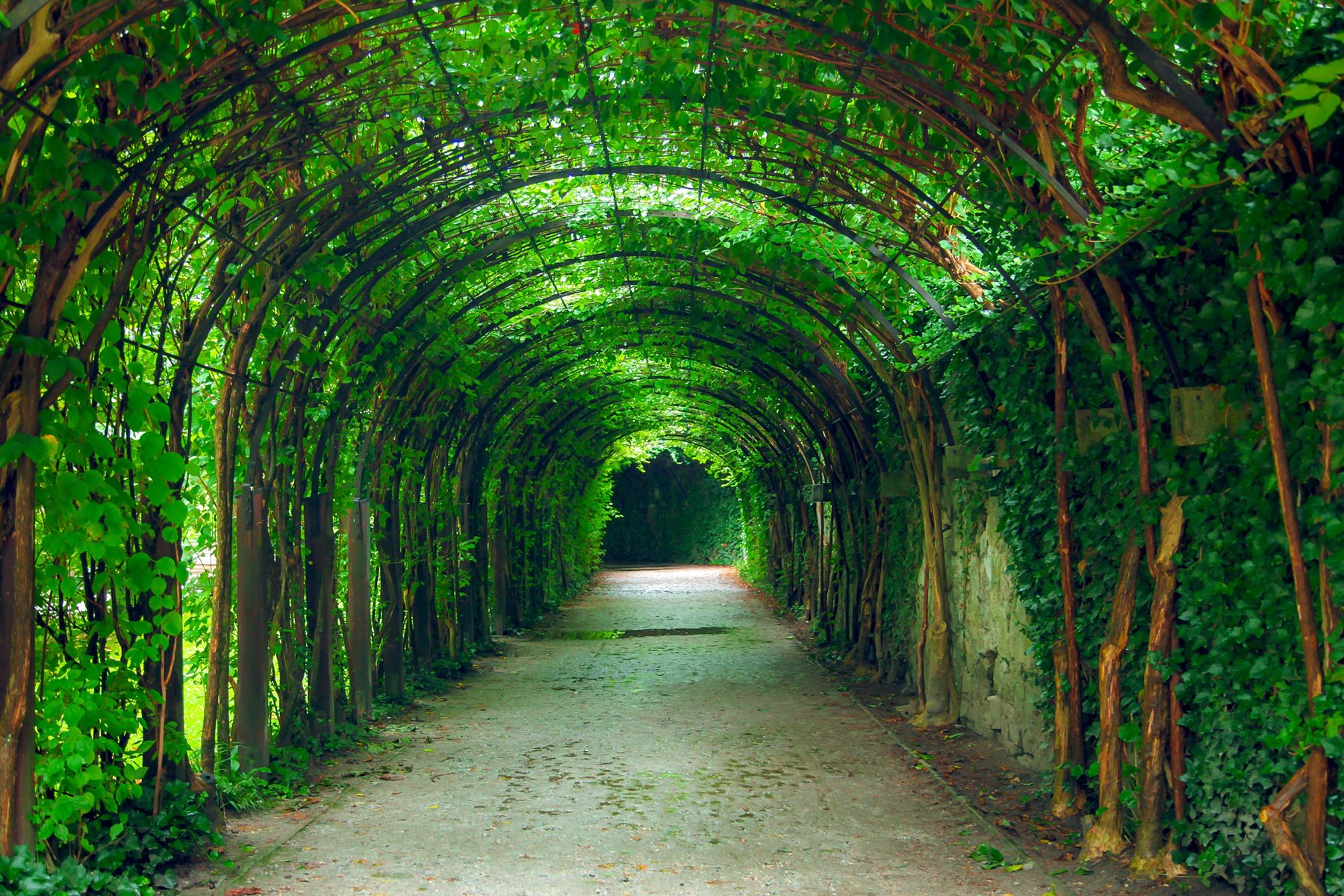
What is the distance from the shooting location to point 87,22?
2.87 metres

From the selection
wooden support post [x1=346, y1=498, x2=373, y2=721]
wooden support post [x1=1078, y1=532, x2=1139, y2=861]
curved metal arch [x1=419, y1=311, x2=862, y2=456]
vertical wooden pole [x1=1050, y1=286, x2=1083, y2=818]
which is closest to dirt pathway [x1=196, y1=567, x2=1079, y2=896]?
wooden support post [x1=1078, y1=532, x2=1139, y2=861]

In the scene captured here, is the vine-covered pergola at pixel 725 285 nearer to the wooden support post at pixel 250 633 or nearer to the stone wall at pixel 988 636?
the wooden support post at pixel 250 633

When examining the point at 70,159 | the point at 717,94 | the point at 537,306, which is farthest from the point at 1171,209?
the point at 537,306

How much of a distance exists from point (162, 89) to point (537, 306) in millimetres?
6033

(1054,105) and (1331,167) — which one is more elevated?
(1054,105)

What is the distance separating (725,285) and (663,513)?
26.4m

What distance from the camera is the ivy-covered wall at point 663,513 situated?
3319 centimetres

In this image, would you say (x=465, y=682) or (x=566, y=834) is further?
(x=465, y=682)

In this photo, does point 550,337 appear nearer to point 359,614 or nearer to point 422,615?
point 422,615

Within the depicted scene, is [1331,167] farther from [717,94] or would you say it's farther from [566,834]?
[566,834]

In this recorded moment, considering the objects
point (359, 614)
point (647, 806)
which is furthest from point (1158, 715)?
point (359, 614)

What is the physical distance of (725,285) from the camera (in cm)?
781

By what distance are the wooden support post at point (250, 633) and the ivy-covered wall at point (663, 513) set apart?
27.0 m

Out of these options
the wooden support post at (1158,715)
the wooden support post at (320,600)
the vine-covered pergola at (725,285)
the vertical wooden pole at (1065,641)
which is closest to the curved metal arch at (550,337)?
the vine-covered pergola at (725,285)
